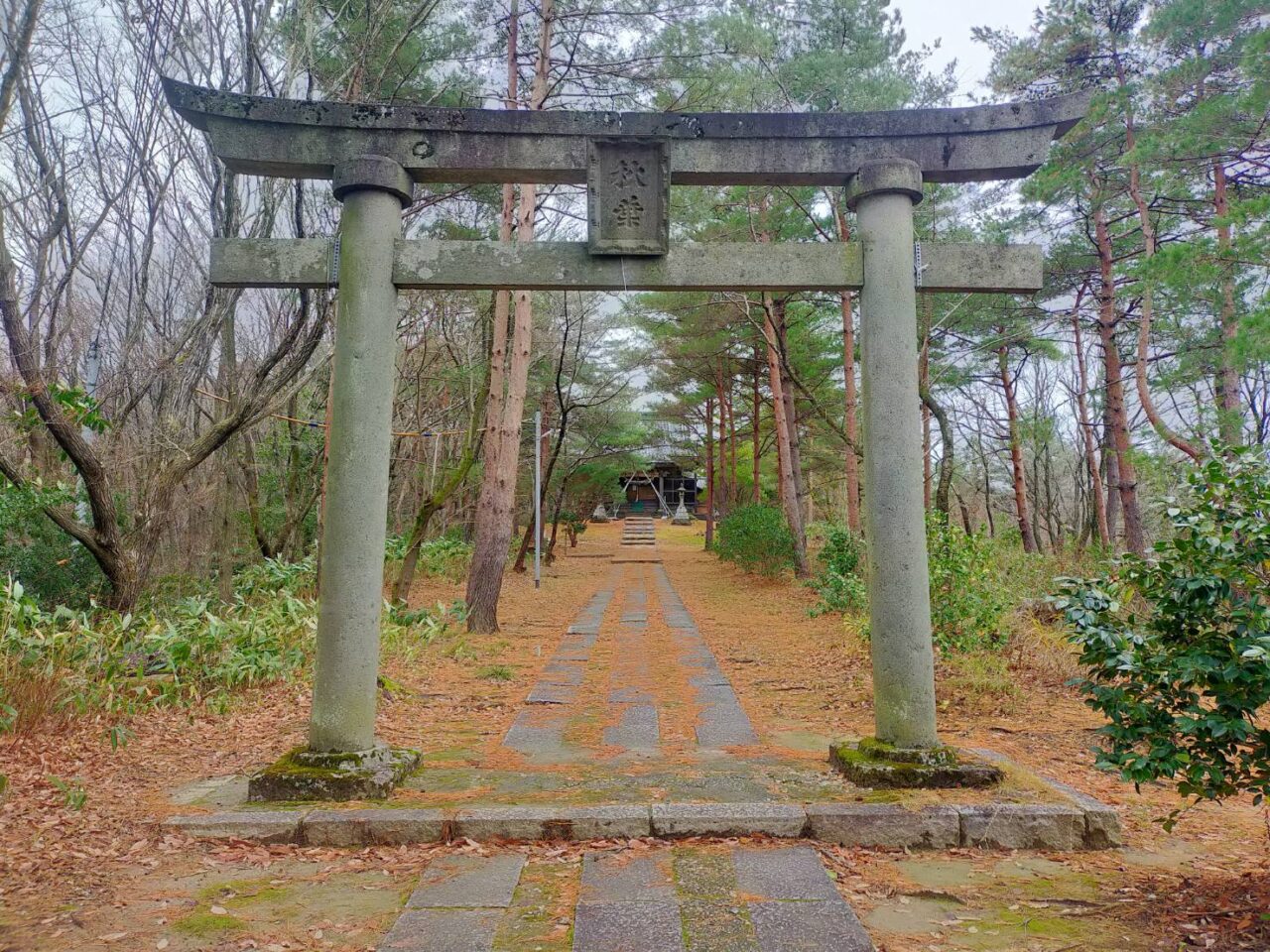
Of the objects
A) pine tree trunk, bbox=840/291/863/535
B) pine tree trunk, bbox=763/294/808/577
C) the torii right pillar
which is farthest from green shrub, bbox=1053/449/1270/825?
pine tree trunk, bbox=763/294/808/577

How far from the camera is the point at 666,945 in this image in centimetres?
278

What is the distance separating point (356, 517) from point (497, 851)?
191cm

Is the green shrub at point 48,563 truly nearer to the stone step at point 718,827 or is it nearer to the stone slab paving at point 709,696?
the stone step at point 718,827

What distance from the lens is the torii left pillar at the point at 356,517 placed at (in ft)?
13.9

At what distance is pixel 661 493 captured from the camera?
46375 mm

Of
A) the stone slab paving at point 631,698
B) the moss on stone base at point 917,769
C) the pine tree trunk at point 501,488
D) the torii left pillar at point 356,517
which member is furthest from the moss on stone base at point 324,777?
the pine tree trunk at point 501,488

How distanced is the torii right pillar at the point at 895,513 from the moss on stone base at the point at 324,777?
260 cm

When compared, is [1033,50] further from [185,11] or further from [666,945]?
[666,945]

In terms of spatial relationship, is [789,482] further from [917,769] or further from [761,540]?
[917,769]

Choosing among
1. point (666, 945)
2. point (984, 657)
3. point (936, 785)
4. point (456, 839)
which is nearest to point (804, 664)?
point (984, 657)

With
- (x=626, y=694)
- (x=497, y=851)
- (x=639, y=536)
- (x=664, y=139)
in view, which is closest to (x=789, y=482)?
(x=626, y=694)

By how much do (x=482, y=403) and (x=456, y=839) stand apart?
28.8ft

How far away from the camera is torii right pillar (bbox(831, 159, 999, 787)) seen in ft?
14.2

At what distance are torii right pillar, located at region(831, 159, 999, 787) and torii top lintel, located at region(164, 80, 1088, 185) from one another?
10.4 inches
